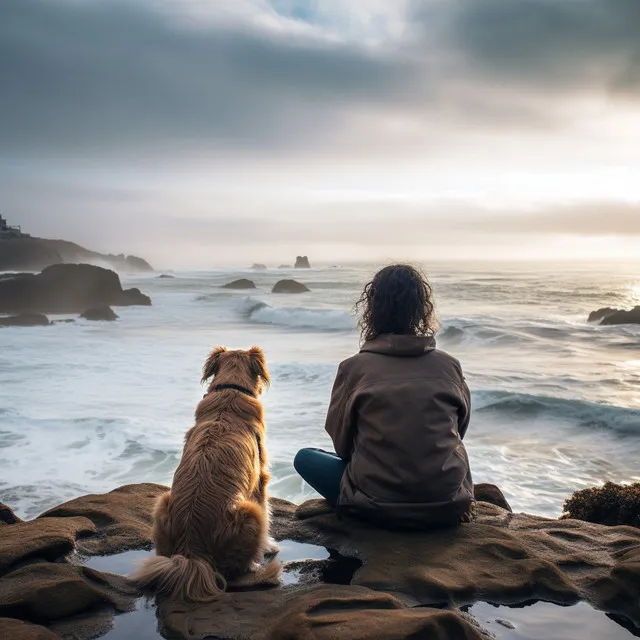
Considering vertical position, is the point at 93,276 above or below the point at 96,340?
above

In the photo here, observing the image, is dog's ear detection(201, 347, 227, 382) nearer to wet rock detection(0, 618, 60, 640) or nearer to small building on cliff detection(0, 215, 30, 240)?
wet rock detection(0, 618, 60, 640)

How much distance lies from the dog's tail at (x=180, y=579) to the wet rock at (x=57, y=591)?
0.14 metres

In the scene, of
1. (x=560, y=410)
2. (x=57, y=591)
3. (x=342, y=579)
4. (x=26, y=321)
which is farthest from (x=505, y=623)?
(x=26, y=321)

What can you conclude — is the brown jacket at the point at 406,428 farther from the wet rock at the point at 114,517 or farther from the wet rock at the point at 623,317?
the wet rock at the point at 623,317

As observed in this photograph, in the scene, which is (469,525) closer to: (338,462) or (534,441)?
(338,462)

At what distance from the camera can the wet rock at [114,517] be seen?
166 inches

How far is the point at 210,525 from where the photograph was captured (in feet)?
11.4

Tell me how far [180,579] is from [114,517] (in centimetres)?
160

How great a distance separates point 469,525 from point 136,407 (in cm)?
1009

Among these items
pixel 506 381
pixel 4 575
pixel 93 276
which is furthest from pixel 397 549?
pixel 93 276

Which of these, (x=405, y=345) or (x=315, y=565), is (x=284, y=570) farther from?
(x=405, y=345)

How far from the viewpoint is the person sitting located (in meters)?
3.71

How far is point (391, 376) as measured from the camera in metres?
3.76

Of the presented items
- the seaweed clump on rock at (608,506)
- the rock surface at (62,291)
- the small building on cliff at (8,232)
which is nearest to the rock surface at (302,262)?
the small building on cliff at (8,232)
